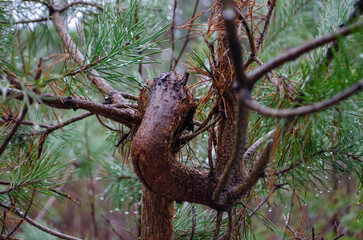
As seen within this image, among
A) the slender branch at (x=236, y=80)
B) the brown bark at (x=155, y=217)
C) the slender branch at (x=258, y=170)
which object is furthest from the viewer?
the brown bark at (x=155, y=217)

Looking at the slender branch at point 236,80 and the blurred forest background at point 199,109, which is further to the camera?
the blurred forest background at point 199,109

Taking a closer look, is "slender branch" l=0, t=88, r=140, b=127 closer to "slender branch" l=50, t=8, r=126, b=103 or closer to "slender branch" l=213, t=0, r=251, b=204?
"slender branch" l=50, t=8, r=126, b=103

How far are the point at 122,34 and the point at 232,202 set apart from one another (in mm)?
293

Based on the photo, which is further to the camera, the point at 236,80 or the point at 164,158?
the point at 164,158

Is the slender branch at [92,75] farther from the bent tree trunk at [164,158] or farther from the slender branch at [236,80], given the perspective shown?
the slender branch at [236,80]

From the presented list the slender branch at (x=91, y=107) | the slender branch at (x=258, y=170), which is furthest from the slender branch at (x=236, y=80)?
the slender branch at (x=91, y=107)

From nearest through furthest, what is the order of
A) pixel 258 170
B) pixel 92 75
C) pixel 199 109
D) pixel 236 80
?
pixel 236 80 → pixel 258 170 → pixel 92 75 → pixel 199 109

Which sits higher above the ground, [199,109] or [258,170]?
[199,109]

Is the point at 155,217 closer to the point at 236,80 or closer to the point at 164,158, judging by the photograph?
the point at 164,158

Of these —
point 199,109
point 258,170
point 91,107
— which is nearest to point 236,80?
point 258,170

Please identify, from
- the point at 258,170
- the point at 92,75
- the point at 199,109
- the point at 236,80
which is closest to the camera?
the point at 236,80

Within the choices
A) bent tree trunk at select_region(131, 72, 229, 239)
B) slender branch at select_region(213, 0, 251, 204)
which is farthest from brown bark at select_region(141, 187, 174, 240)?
slender branch at select_region(213, 0, 251, 204)

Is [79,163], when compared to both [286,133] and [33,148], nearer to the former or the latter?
[33,148]

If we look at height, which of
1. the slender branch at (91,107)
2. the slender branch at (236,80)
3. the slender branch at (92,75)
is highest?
the slender branch at (92,75)
